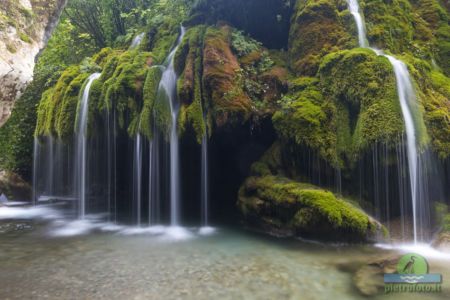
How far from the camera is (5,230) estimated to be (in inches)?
364

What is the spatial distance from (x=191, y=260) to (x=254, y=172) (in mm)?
3728

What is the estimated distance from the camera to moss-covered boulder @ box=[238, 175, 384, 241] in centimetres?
721

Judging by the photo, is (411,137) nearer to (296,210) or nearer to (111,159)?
(296,210)

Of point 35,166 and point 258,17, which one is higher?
point 258,17

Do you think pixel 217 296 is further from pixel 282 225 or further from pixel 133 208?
pixel 133 208

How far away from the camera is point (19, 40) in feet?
18.5

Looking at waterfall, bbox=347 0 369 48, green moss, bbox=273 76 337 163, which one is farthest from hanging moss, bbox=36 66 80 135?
waterfall, bbox=347 0 369 48

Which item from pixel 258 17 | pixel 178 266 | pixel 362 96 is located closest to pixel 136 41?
pixel 258 17

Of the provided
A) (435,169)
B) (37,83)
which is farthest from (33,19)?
(37,83)

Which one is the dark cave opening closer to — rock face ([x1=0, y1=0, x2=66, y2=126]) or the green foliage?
the green foliage

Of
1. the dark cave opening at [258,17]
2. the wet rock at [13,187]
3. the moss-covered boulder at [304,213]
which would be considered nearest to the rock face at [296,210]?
the moss-covered boulder at [304,213]

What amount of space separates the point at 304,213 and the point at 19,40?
258 inches

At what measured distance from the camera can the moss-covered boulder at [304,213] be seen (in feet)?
23.7

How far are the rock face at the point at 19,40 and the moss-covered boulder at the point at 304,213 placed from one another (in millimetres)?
5829
